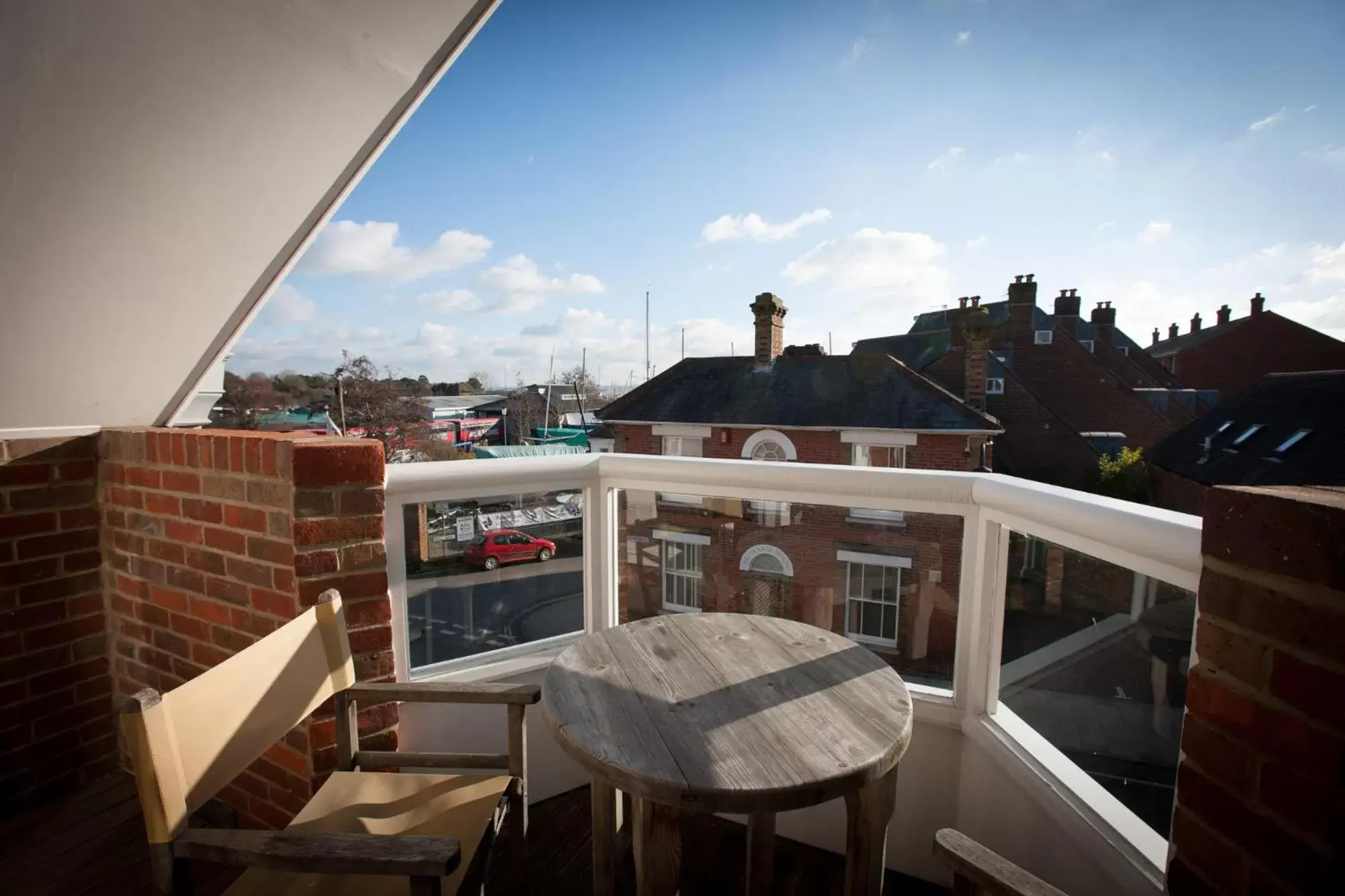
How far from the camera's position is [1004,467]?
1698 cm

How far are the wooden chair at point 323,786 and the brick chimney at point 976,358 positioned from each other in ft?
63.6

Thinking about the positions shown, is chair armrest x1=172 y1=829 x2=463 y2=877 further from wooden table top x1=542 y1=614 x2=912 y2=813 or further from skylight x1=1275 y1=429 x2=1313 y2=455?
skylight x1=1275 y1=429 x2=1313 y2=455

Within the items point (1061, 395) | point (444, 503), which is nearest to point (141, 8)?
point (444, 503)

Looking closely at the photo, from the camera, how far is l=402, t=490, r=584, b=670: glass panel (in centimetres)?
181

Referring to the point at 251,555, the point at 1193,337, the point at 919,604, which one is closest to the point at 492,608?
the point at 251,555

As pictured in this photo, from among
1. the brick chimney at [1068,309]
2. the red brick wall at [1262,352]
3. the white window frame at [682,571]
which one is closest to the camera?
the white window frame at [682,571]

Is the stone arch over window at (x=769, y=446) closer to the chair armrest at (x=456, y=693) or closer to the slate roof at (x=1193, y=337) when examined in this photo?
the slate roof at (x=1193, y=337)

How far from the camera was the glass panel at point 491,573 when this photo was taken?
1812 mm

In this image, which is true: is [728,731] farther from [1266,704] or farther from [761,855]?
[1266,704]

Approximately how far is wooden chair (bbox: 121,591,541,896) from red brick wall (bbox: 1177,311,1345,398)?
16.2 ft

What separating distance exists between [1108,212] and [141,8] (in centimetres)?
651

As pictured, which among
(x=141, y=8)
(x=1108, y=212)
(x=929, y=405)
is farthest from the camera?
(x=929, y=405)

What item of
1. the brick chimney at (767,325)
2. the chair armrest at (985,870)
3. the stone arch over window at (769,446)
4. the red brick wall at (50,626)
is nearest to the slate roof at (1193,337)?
the stone arch over window at (769,446)

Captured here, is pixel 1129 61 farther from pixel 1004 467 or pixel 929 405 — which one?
pixel 1004 467
